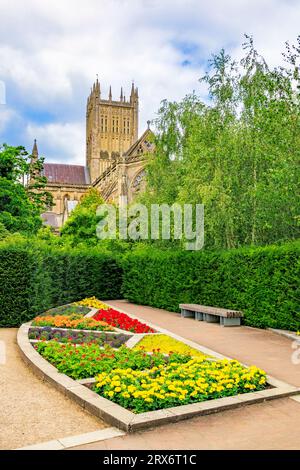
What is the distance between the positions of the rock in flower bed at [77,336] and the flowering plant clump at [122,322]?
108 cm

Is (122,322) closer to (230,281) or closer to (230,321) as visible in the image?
(230,321)

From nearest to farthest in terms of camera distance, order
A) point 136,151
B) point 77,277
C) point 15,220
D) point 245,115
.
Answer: point 245,115 → point 77,277 → point 15,220 → point 136,151

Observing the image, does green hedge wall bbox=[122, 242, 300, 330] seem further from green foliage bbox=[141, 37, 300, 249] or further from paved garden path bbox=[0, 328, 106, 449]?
paved garden path bbox=[0, 328, 106, 449]

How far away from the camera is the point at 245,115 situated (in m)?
16.7

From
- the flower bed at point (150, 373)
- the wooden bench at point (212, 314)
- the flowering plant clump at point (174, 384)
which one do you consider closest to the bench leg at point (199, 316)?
the wooden bench at point (212, 314)

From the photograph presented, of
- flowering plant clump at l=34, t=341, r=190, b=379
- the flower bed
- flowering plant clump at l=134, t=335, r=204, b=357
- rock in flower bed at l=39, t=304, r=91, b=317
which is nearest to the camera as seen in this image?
the flower bed

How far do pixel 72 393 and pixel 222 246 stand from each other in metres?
11.4

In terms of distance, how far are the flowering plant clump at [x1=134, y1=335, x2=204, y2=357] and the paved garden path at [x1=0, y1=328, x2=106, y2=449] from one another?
3080 millimetres

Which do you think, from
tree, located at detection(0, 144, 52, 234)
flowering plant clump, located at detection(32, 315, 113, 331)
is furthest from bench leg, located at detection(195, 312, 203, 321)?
tree, located at detection(0, 144, 52, 234)

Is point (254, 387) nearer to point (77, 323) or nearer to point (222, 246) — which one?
point (77, 323)

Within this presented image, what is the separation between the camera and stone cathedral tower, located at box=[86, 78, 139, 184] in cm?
10838

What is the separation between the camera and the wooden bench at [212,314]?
14.6 metres

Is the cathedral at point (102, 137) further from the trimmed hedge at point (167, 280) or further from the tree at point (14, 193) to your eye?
the trimmed hedge at point (167, 280)

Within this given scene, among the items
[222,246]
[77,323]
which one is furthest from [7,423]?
[222,246]
